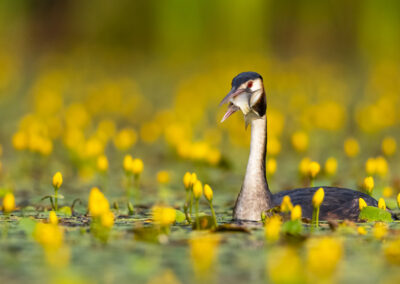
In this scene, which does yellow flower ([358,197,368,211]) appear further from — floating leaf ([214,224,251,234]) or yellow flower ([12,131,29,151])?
yellow flower ([12,131,29,151])

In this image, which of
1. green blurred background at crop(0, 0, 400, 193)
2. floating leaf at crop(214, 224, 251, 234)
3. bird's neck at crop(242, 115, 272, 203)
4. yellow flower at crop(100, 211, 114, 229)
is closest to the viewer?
yellow flower at crop(100, 211, 114, 229)

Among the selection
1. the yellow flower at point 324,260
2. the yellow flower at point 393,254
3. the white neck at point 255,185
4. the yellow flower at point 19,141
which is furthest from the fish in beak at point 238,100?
the yellow flower at point 19,141

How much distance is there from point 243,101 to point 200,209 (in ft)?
4.77

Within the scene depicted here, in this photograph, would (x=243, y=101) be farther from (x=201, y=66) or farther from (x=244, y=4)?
(x=201, y=66)

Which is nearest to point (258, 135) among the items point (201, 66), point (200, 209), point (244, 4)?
point (200, 209)

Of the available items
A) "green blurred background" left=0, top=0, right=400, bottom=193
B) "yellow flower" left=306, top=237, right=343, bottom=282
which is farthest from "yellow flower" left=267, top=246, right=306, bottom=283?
"green blurred background" left=0, top=0, right=400, bottom=193

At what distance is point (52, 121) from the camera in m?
11.5

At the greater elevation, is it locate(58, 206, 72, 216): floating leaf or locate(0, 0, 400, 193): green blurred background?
locate(0, 0, 400, 193): green blurred background

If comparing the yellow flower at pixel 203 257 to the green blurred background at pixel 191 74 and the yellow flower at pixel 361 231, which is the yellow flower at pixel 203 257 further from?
the green blurred background at pixel 191 74

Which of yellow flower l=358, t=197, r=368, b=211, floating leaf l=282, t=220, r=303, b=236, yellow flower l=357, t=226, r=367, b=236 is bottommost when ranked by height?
yellow flower l=357, t=226, r=367, b=236

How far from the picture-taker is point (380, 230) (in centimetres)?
577

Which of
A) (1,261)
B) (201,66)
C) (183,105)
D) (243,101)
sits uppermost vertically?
(201,66)

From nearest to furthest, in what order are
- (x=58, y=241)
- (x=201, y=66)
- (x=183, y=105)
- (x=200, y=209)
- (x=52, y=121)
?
1. (x=58, y=241)
2. (x=200, y=209)
3. (x=52, y=121)
4. (x=183, y=105)
5. (x=201, y=66)

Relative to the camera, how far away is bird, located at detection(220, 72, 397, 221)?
6371 millimetres
